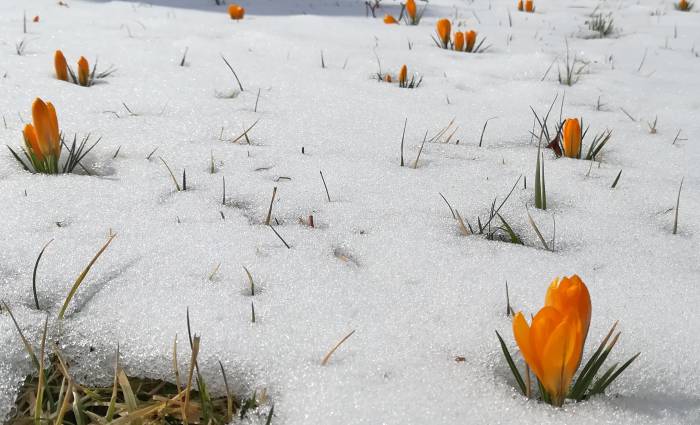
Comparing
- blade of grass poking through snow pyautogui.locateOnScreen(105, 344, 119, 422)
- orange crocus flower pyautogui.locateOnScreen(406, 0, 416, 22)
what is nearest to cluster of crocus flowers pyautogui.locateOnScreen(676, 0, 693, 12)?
orange crocus flower pyautogui.locateOnScreen(406, 0, 416, 22)

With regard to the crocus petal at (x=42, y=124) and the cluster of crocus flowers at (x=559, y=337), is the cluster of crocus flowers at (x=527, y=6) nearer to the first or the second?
the crocus petal at (x=42, y=124)

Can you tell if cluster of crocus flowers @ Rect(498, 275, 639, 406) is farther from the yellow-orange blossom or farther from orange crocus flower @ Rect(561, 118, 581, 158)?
orange crocus flower @ Rect(561, 118, 581, 158)

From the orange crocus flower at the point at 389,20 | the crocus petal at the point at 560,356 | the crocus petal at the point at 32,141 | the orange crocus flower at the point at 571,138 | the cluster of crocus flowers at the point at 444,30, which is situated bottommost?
the crocus petal at the point at 560,356

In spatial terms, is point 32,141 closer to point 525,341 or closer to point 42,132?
point 42,132

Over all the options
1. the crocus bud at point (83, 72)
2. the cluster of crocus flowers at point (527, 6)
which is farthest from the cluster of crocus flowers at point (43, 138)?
the cluster of crocus flowers at point (527, 6)

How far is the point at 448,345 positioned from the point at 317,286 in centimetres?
36

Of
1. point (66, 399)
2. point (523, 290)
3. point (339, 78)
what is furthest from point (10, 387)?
point (339, 78)

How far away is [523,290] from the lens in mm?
1537

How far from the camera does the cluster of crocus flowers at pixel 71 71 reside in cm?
288

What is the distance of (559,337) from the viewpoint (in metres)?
1.08

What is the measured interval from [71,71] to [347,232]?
1867mm

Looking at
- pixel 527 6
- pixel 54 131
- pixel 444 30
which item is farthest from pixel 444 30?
pixel 54 131

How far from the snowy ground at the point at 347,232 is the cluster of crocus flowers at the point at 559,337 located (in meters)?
0.06

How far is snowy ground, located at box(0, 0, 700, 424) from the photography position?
50.0 inches
